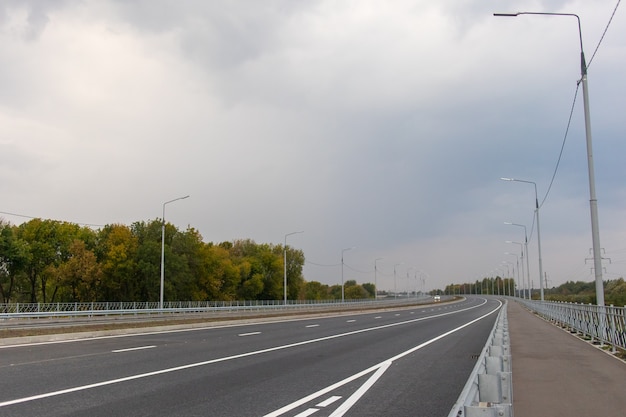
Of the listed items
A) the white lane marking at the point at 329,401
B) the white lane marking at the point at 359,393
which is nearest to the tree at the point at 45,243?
the white lane marking at the point at 359,393

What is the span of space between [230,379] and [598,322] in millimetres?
12796

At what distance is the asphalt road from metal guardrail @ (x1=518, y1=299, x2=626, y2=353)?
3917 mm

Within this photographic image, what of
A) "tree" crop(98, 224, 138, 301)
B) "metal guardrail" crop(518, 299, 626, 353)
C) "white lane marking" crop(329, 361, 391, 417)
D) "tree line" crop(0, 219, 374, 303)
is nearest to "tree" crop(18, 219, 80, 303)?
Result: "tree line" crop(0, 219, 374, 303)

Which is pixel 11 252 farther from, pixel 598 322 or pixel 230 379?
pixel 598 322

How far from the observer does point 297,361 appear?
14.0m

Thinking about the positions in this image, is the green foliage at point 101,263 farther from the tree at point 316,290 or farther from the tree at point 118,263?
the tree at point 316,290

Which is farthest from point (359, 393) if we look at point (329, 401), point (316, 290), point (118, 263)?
point (316, 290)

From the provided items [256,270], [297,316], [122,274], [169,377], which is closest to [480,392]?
[169,377]

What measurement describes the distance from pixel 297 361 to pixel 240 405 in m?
5.89

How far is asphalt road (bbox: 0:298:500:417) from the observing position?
8078mm

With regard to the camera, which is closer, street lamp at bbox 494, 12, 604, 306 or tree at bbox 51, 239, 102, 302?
street lamp at bbox 494, 12, 604, 306

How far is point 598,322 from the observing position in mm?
17219

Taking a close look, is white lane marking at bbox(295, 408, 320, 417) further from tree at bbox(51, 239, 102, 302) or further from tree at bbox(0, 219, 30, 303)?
tree at bbox(51, 239, 102, 302)

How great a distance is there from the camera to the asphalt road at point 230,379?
808 cm
